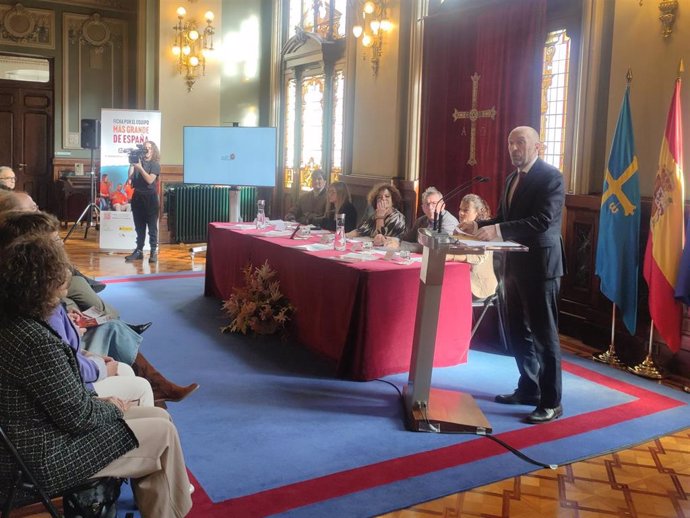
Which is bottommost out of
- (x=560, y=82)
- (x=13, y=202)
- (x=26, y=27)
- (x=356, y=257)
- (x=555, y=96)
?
(x=356, y=257)

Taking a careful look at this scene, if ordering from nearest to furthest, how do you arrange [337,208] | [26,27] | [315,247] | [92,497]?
[92,497] → [315,247] → [337,208] → [26,27]

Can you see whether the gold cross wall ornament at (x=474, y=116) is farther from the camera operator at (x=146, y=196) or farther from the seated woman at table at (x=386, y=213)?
the camera operator at (x=146, y=196)

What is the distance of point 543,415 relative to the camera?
3744mm

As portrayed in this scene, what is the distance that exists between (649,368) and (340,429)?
2303mm

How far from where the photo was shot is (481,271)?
5051mm

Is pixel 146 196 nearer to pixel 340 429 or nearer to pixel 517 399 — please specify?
pixel 340 429

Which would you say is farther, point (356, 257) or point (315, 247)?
point (315, 247)

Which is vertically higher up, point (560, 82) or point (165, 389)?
point (560, 82)

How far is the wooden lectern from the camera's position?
3488 mm

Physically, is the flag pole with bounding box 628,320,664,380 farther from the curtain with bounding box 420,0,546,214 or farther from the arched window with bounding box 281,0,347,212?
the arched window with bounding box 281,0,347,212

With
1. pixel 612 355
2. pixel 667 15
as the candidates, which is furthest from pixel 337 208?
pixel 667 15

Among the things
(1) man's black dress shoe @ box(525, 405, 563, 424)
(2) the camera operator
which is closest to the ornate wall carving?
(2) the camera operator

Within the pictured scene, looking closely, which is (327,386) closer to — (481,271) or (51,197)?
(481,271)

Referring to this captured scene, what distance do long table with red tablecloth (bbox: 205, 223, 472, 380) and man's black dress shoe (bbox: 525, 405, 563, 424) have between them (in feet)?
3.13
